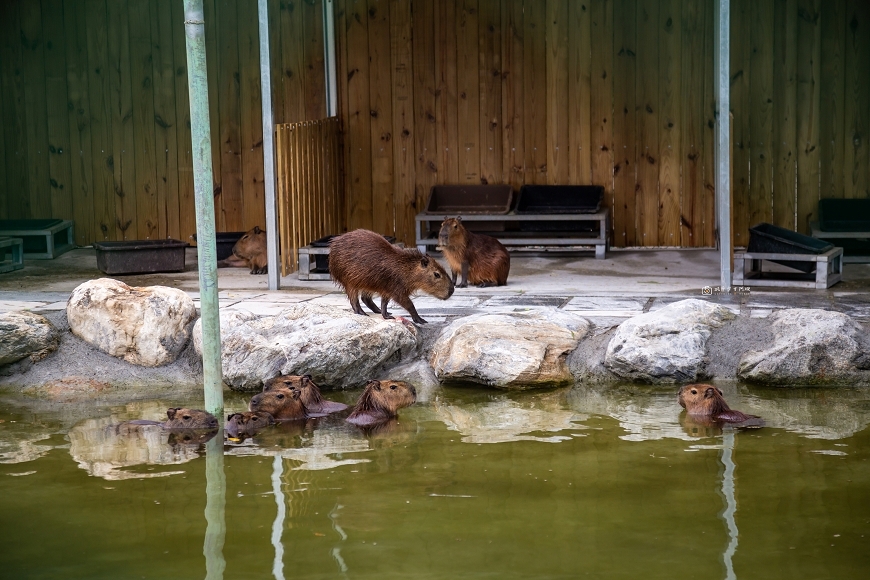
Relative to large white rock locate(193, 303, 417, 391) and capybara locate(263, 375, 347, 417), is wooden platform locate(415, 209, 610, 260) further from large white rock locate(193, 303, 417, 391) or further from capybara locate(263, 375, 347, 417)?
capybara locate(263, 375, 347, 417)

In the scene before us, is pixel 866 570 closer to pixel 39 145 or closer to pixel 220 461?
pixel 220 461

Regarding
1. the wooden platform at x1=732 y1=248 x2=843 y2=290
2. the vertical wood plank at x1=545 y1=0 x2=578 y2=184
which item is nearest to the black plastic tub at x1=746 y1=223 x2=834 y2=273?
the wooden platform at x1=732 y1=248 x2=843 y2=290

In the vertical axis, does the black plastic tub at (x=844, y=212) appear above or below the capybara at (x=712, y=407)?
above

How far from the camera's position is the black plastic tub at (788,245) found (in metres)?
9.30

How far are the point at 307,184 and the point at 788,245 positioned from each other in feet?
13.8

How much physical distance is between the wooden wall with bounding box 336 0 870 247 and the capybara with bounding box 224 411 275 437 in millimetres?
6179

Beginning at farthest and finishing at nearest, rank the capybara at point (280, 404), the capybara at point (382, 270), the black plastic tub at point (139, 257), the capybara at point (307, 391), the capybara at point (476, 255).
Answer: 1. the black plastic tub at point (139, 257)
2. the capybara at point (476, 255)
3. the capybara at point (382, 270)
4. the capybara at point (307, 391)
5. the capybara at point (280, 404)

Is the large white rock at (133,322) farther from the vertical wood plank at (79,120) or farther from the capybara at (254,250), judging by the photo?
the vertical wood plank at (79,120)

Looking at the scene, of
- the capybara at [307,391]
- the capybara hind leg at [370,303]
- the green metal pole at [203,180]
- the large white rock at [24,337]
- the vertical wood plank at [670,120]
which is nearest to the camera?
the green metal pole at [203,180]

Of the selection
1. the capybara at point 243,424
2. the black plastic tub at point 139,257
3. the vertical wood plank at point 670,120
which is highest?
the vertical wood plank at point 670,120

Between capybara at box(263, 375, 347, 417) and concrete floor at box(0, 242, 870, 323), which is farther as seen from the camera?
concrete floor at box(0, 242, 870, 323)

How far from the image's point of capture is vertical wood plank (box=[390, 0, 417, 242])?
39.2ft

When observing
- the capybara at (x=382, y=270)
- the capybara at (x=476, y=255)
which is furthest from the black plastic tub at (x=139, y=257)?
the capybara at (x=382, y=270)

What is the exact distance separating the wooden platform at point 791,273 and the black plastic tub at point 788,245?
0.08 m
